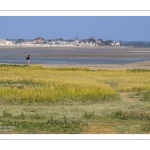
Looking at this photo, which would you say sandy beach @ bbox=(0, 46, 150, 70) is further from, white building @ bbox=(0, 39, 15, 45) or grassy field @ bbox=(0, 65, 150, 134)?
white building @ bbox=(0, 39, 15, 45)

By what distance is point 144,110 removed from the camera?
15070 millimetres

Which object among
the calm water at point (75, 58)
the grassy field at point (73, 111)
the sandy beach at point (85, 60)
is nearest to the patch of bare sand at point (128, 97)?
the grassy field at point (73, 111)

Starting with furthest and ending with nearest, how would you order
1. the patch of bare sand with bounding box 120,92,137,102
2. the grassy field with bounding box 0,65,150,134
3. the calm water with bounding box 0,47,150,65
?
the calm water with bounding box 0,47,150,65 < the patch of bare sand with bounding box 120,92,137,102 < the grassy field with bounding box 0,65,150,134

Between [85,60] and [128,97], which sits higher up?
[128,97]

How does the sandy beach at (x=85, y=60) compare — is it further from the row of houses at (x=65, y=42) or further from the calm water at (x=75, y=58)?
the row of houses at (x=65, y=42)

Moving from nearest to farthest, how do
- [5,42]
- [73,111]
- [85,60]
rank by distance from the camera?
[73,111] < [85,60] < [5,42]

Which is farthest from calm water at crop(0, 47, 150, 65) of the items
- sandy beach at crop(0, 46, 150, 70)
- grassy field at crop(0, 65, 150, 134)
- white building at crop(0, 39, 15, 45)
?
white building at crop(0, 39, 15, 45)

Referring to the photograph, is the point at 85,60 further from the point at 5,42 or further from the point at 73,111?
the point at 5,42

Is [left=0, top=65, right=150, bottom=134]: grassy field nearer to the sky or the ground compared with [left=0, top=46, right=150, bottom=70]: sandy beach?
nearer to the sky

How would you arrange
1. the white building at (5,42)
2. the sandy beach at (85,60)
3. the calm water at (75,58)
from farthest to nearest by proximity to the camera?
the white building at (5,42) < the calm water at (75,58) < the sandy beach at (85,60)

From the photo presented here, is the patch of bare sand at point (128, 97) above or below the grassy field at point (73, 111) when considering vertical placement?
below

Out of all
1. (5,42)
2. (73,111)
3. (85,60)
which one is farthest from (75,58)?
(5,42)
